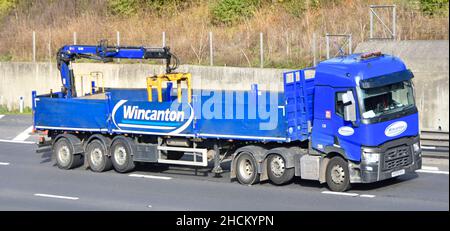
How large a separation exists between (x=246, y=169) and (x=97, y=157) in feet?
14.7

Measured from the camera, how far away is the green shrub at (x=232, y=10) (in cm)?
3978

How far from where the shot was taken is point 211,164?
77.5 feet

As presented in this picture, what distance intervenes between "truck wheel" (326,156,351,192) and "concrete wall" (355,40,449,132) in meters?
5.38

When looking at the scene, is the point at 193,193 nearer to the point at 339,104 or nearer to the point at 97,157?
the point at 339,104

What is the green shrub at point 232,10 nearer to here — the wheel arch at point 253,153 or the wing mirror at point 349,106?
the wheel arch at point 253,153

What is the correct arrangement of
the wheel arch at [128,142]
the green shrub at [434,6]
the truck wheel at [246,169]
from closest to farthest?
the truck wheel at [246,169] < the wheel arch at [128,142] < the green shrub at [434,6]

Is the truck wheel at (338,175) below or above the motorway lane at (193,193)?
above

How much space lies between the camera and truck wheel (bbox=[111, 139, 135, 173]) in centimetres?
2288

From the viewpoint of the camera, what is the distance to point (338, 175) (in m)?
19.5

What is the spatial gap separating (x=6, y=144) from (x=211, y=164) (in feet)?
28.7

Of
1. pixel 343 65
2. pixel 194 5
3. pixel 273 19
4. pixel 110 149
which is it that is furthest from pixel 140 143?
pixel 194 5

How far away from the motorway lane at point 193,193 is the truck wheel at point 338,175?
12.8 inches

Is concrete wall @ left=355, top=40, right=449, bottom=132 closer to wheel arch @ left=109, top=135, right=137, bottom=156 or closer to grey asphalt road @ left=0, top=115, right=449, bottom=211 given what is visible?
grey asphalt road @ left=0, top=115, right=449, bottom=211

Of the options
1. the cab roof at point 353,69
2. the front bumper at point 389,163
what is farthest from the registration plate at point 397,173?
Result: the cab roof at point 353,69
